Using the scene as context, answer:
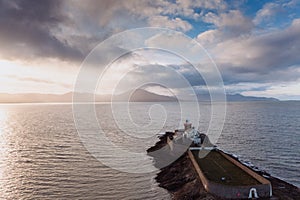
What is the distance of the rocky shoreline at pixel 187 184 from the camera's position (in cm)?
2633

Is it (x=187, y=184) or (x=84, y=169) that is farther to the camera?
(x=84, y=169)

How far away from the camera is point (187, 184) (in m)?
31.1

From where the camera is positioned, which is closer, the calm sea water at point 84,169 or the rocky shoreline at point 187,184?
the rocky shoreline at point 187,184

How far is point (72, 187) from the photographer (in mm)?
33250

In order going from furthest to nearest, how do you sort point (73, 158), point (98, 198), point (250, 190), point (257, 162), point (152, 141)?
point (152, 141), point (73, 158), point (257, 162), point (98, 198), point (250, 190)

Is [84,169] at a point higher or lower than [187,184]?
lower

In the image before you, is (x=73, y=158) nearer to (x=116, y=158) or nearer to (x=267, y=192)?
(x=116, y=158)

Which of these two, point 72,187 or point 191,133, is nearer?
point 72,187

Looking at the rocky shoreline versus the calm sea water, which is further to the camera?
the calm sea water

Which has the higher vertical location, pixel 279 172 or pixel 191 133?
pixel 191 133

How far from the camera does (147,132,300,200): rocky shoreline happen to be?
86.4ft

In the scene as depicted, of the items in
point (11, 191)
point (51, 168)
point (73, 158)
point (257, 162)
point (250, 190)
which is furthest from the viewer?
point (73, 158)

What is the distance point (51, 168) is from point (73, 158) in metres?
6.62

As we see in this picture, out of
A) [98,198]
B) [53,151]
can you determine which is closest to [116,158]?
[53,151]
